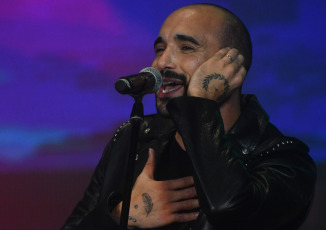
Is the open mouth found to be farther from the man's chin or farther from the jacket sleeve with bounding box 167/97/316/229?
the jacket sleeve with bounding box 167/97/316/229

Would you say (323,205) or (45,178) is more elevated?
(45,178)


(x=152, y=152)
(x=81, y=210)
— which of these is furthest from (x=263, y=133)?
(x=81, y=210)

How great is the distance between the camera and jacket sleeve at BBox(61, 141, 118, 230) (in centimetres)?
191

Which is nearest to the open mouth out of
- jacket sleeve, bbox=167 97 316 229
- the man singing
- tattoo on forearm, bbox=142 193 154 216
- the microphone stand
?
the man singing

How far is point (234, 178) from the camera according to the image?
5.49ft

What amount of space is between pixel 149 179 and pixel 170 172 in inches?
8.3

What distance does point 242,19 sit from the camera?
104 inches

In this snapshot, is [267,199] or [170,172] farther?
[170,172]

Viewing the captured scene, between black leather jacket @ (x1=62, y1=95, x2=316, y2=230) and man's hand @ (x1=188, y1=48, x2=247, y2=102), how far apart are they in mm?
96

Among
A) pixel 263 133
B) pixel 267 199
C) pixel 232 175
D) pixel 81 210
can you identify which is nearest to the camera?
pixel 232 175

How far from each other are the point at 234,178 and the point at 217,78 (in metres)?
0.41

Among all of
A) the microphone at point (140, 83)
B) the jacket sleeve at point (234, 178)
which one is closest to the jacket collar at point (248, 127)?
the jacket sleeve at point (234, 178)

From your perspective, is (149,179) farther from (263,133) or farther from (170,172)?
(263,133)

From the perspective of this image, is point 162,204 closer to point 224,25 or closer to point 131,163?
point 131,163
